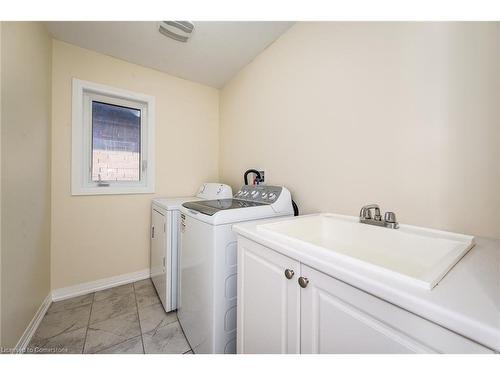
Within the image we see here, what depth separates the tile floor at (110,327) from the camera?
1.38 meters

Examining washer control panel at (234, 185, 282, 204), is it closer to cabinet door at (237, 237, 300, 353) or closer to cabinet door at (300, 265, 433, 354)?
cabinet door at (237, 237, 300, 353)

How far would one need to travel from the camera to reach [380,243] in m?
0.98

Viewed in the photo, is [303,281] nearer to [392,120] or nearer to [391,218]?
[391,218]

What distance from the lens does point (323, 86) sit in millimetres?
1418

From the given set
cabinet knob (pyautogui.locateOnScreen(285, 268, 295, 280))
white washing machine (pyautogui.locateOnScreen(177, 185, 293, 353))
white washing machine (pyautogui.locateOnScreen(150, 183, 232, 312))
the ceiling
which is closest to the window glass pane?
the ceiling

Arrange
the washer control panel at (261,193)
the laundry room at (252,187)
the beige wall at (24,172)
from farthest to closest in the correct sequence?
the washer control panel at (261,193) < the beige wall at (24,172) < the laundry room at (252,187)

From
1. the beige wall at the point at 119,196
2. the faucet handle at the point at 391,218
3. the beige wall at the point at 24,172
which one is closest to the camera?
the faucet handle at the point at 391,218

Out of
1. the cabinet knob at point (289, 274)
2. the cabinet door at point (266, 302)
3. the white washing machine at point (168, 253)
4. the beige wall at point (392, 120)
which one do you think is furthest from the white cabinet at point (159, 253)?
the cabinet knob at point (289, 274)

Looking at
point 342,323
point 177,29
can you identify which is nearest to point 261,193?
point 342,323

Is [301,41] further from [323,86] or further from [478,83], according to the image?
[478,83]

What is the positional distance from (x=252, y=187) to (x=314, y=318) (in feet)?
3.84

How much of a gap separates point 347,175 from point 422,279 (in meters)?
0.89

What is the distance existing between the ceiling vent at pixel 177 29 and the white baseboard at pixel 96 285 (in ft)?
8.11

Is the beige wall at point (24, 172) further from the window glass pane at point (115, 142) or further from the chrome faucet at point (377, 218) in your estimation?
the chrome faucet at point (377, 218)
